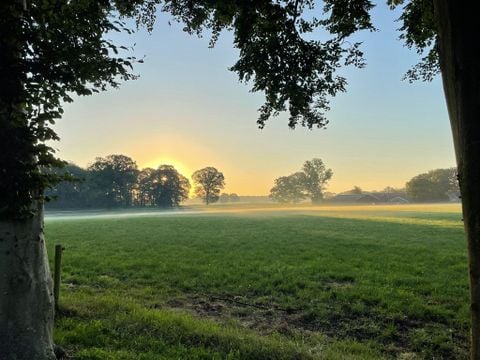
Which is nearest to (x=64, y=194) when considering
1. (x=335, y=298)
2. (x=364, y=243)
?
(x=364, y=243)

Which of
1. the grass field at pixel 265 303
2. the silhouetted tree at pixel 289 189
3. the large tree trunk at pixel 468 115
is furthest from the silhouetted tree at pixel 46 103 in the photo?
the silhouetted tree at pixel 289 189

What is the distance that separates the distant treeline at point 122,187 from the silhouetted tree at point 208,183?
7.62 meters

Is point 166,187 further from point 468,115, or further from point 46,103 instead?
point 468,115

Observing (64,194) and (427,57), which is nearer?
(427,57)

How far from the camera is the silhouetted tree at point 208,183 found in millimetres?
132875

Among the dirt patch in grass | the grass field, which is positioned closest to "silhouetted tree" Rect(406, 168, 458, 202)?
the grass field

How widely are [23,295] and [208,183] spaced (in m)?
128

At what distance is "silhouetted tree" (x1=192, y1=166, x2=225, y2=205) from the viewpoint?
436ft

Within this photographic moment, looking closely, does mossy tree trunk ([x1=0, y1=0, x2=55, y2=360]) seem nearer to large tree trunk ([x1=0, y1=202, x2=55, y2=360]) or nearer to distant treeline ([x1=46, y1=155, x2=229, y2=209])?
large tree trunk ([x1=0, y1=202, x2=55, y2=360])

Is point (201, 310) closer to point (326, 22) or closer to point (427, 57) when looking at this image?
point (326, 22)

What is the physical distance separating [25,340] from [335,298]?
24.5 feet

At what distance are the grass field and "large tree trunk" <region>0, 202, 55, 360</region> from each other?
74cm

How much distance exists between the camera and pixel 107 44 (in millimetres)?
5852

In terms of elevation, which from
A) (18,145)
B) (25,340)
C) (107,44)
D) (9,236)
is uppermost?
(107,44)
